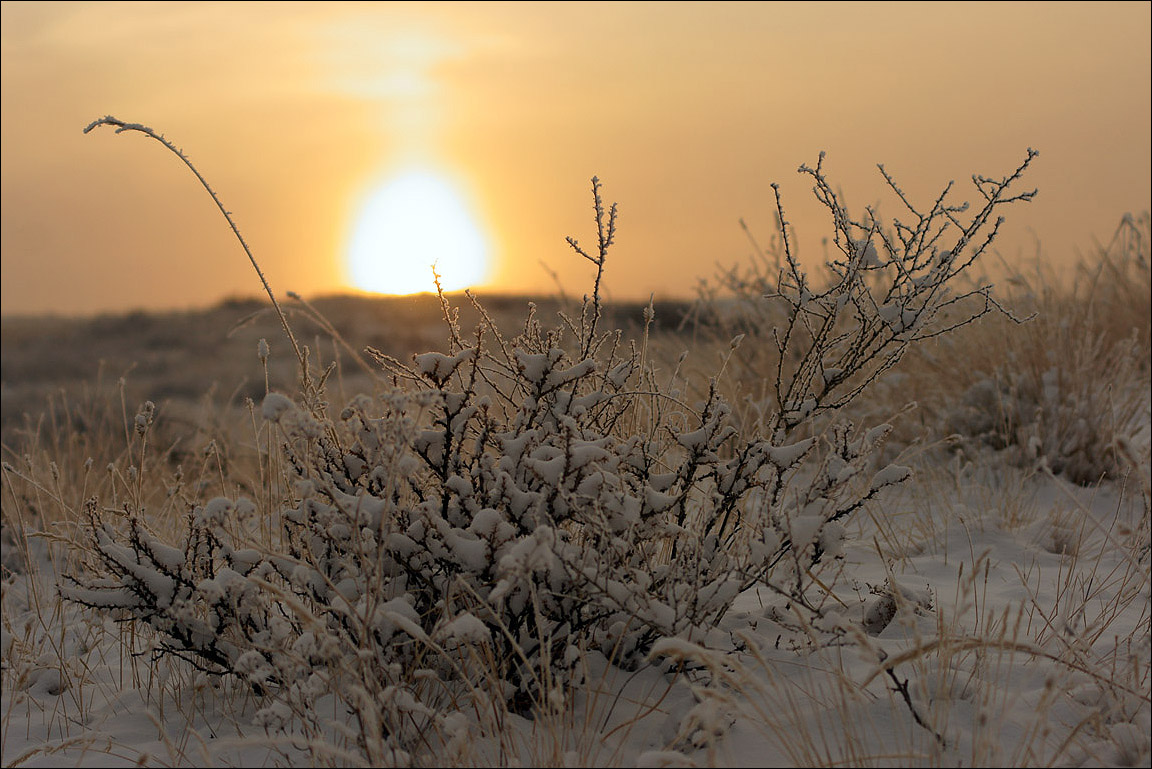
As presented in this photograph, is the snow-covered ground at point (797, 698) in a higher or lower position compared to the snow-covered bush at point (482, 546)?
lower

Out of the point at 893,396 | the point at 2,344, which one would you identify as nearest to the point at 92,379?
the point at 2,344

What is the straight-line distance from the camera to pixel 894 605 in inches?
104

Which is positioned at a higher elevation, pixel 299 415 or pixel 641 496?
pixel 299 415

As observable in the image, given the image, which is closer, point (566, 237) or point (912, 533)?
point (566, 237)

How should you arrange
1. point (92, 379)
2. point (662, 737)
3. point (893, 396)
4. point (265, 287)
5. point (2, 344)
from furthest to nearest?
point (2, 344) < point (92, 379) < point (893, 396) < point (265, 287) < point (662, 737)

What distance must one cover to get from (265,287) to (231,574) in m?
0.71

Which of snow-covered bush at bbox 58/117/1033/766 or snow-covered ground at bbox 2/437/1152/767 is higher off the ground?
snow-covered bush at bbox 58/117/1033/766

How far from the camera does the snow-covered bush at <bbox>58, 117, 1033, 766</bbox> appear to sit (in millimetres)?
1982

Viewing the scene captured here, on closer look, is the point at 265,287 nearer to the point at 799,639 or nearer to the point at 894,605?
the point at 799,639

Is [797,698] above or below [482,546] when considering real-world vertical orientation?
below

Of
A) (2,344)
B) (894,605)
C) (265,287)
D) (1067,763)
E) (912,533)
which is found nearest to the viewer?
(1067,763)

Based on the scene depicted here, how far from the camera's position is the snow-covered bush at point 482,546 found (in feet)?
6.50

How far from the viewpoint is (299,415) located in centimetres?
192

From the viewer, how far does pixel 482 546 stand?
2064 millimetres
